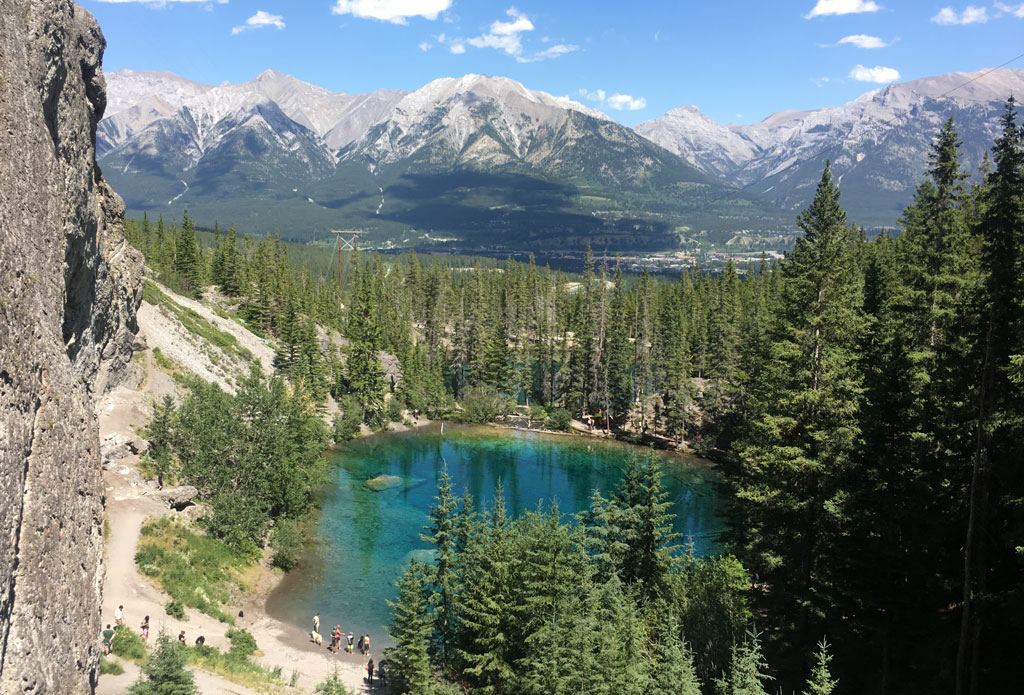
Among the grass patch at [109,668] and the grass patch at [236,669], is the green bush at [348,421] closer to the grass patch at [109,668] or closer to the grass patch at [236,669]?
the grass patch at [236,669]

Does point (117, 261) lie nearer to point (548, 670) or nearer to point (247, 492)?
point (247, 492)

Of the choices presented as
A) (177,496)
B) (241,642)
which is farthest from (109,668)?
(177,496)

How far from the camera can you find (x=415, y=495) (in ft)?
202

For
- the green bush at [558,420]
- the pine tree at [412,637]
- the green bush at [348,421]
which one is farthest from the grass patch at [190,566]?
the green bush at [558,420]

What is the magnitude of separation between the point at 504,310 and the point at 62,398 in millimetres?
108800

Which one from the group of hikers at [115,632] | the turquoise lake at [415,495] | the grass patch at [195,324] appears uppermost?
the grass patch at [195,324]

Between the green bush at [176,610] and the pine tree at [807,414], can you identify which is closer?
the pine tree at [807,414]

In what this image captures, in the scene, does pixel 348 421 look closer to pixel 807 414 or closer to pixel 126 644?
pixel 126 644

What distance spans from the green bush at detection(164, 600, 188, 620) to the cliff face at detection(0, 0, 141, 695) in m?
18.7

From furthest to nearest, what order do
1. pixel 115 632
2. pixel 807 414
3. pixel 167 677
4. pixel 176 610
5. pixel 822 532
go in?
pixel 176 610, pixel 807 414, pixel 822 532, pixel 115 632, pixel 167 677

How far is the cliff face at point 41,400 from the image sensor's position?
1166cm

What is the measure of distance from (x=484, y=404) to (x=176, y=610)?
60.9m

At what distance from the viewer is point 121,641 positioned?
86.5ft

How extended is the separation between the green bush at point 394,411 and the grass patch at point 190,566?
45806 mm
